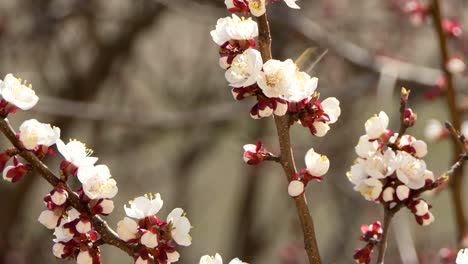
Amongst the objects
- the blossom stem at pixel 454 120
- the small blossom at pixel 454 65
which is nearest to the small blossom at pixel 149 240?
the blossom stem at pixel 454 120

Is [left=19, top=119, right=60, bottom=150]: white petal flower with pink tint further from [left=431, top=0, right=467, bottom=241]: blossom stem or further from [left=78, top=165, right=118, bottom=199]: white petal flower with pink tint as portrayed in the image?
[left=431, top=0, right=467, bottom=241]: blossom stem

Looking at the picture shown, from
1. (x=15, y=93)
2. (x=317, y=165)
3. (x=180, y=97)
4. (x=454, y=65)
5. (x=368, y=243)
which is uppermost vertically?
(x=180, y=97)

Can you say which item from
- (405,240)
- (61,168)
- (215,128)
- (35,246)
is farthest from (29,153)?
(215,128)

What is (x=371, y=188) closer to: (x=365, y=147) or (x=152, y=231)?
(x=365, y=147)

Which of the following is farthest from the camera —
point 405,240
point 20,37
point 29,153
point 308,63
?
point 20,37

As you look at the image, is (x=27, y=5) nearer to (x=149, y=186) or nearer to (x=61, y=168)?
(x=149, y=186)

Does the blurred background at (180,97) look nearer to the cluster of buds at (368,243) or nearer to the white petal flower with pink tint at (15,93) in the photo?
the cluster of buds at (368,243)

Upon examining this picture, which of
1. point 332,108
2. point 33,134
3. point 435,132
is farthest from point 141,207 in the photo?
point 435,132

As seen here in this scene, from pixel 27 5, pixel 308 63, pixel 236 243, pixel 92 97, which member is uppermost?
pixel 27 5
